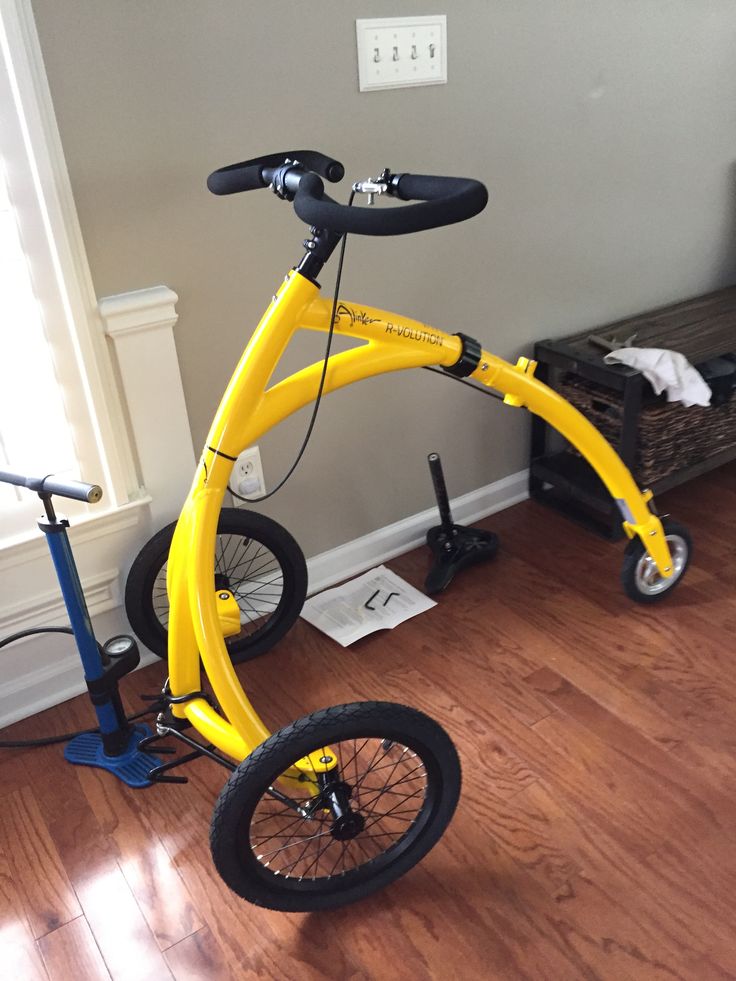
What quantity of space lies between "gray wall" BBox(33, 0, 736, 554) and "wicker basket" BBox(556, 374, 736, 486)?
0.65 feet

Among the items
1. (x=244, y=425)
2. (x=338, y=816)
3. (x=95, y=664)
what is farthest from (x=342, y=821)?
(x=244, y=425)

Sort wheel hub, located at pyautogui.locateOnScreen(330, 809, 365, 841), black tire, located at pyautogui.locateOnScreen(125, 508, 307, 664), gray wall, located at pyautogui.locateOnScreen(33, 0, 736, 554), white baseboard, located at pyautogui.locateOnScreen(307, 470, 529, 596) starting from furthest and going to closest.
A: 1. white baseboard, located at pyautogui.locateOnScreen(307, 470, 529, 596)
2. black tire, located at pyautogui.locateOnScreen(125, 508, 307, 664)
3. gray wall, located at pyautogui.locateOnScreen(33, 0, 736, 554)
4. wheel hub, located at pyautogui.locateOnScreen(330, 809, 365, 841)

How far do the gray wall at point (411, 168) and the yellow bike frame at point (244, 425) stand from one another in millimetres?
339

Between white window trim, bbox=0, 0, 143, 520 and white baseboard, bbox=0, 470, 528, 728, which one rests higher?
Answer: white window trim, bbox=0, 0, 143, 520

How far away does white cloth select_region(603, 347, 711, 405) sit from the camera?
1788 mm

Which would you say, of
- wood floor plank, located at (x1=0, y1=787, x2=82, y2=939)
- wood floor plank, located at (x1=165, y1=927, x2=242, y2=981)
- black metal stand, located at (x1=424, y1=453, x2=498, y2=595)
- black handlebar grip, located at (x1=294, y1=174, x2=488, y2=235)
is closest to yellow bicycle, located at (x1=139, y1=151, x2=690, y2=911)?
black handlebar grip, located at (x1=294, y1=174, x2=488, y2=235)

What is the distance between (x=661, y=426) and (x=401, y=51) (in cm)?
95

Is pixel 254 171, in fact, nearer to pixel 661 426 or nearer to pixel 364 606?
pixel 364 606

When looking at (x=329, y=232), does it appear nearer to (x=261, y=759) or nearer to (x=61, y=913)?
(x=261, y=759)

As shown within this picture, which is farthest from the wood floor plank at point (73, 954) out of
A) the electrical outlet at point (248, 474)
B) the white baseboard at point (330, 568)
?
the electrical outlet at point (248, 474)

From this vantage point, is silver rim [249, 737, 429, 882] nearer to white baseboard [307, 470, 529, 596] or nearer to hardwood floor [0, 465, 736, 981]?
hardwood floor [0, 465, 736, 981]

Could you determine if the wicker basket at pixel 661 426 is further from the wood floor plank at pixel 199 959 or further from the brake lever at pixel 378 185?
the wood floor plank at pixel 199 959

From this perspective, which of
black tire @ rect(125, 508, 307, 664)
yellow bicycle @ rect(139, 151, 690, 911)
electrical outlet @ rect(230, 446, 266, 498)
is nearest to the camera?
yellow bicycle @ rect(139, 151, 690, 911)

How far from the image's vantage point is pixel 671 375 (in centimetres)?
178
